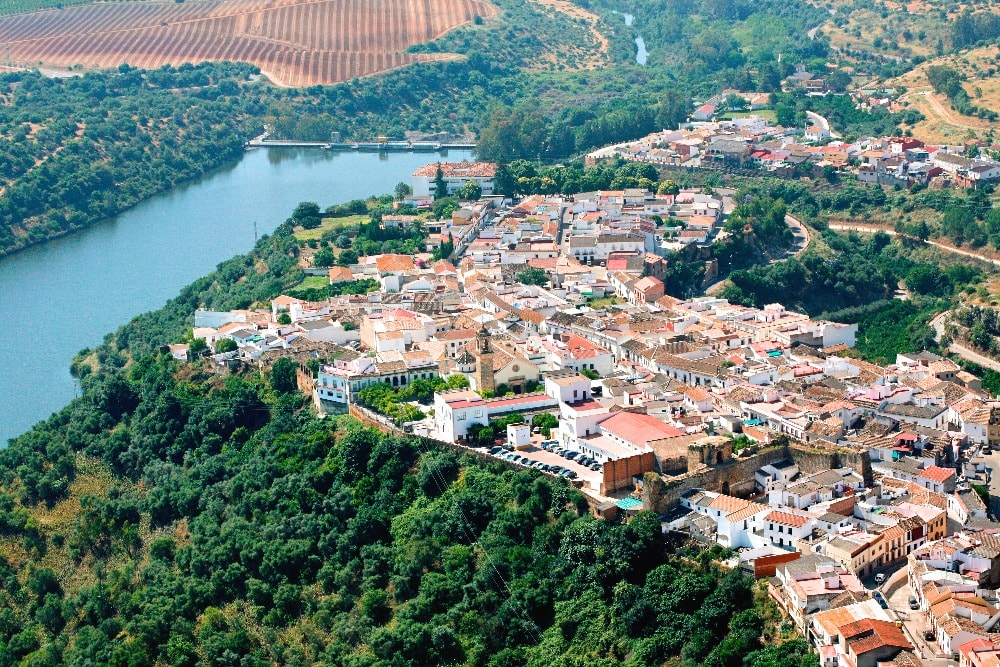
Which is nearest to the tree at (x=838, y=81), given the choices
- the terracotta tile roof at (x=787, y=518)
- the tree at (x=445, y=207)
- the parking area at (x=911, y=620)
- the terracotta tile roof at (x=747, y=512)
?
the tree at (x=445, y=207)

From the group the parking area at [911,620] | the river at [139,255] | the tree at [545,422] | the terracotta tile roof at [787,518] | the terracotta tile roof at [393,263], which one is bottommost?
the river at [139,255]

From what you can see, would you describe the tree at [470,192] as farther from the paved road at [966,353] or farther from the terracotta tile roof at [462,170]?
the paved road at [966,353]

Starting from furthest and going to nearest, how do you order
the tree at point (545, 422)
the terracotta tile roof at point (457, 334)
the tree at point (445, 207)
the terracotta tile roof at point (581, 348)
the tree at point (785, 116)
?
the tree at point (785, 116) < the tree at point (445, 207) < the terracotta tile roof at point (457, 334) < the terracotta tile roof at point (581, 348) < the tree at point (545, 422)

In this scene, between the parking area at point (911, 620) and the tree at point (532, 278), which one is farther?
the tree at point (532, 278)

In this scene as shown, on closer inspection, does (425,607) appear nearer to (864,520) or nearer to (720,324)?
(864,520)

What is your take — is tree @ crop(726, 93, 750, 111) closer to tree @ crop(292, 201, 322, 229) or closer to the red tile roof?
tree @ crop(292, 201, 322, 229)

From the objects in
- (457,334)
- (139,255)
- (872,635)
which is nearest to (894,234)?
(457,334)

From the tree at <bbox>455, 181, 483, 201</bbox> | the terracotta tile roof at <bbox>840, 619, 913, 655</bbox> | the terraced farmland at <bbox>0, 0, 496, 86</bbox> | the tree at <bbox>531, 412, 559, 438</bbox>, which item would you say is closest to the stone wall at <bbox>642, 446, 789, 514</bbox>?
the tree at <bbox>531, 412, 559, 438</bbox>
